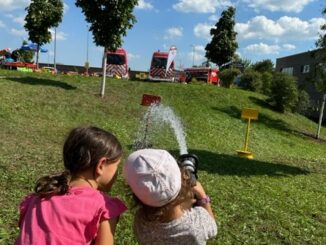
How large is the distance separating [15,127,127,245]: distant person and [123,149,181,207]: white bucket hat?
14 centimetres

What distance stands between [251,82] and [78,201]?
2894cm

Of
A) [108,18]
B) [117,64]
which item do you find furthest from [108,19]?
[117,64]

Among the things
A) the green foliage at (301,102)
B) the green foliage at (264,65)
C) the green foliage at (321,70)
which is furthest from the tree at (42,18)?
the green foliage at (264,65)

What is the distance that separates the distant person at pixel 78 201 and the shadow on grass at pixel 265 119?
741 inches

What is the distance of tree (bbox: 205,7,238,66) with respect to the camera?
111 feet

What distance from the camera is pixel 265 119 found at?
2238cm

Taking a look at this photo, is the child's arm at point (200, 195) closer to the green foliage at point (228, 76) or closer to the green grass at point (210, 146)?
the green grass at point (210, 146)

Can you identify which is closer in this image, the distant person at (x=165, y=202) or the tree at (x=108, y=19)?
the distant person at (x=165, y=202)

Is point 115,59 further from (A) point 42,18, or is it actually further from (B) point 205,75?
(B) point 205,75

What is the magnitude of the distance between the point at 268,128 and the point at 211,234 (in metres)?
18.6

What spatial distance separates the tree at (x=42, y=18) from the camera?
29391 mm

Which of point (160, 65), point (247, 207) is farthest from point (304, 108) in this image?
point (247, 207)

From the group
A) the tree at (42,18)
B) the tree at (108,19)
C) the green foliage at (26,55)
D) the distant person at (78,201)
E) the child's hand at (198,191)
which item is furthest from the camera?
the green foliage at (26,55)

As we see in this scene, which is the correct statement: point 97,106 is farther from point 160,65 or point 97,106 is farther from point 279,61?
point 279,61
